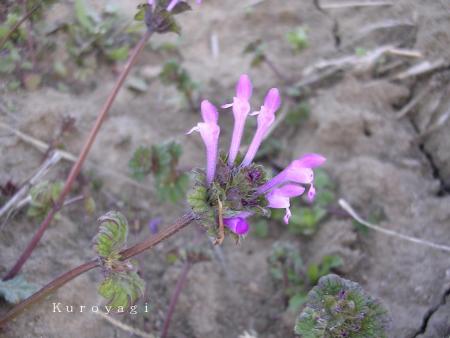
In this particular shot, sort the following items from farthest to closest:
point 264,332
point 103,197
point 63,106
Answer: point 63,106 < point 103,197 < point 264,332

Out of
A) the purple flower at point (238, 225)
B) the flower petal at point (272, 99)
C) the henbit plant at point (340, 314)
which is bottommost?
the henbit plant at point (340, 314)

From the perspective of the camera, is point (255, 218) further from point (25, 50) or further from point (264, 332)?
point (25, 50)

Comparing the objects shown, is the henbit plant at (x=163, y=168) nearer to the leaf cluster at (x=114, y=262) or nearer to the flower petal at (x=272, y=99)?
the leaf cluster at (x=114, y=262)

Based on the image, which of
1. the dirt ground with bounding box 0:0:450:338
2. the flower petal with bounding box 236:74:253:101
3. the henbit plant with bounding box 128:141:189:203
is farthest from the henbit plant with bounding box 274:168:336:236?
the flower petal with bounding box 236:74:253:101

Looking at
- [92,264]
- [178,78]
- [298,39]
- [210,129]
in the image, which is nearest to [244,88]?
[210,129]

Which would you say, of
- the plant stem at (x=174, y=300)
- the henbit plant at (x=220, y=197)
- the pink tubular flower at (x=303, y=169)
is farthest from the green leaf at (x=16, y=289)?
Result: the pink tubular flower at (x=303, y=169)

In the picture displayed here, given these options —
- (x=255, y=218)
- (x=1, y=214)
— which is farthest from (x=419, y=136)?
(x=1, y=214)
